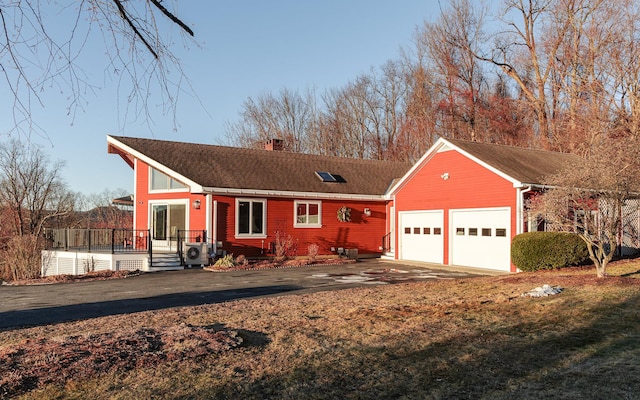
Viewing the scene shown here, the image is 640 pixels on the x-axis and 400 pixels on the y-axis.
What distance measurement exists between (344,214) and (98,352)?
1769 cm

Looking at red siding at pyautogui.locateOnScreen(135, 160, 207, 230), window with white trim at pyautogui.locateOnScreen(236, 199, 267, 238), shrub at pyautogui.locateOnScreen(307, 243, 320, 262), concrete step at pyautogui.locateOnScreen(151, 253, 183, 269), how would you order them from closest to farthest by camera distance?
1. concrete step at pyautogui.locateOnScreen(151, 253, 183, 269)
2. red siding at pyautogui.locateOnScreen(135, 160, 207, 230)
3. window with white trim at pyautogui.locateOnScreen(236, 199, 267, 238)
4. shrub at pyautogui.locateOnScreen(307, 243, 320, 262)

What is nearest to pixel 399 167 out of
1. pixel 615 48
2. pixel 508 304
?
pixel 615 48

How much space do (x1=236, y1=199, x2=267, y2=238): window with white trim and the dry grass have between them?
37.8 ft

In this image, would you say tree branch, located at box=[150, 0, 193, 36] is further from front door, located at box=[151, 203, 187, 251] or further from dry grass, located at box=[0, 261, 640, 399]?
front door, located at box=[151, 203, 187, 251]

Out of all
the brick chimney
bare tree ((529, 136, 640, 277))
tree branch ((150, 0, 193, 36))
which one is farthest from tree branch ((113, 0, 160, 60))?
the brick chimney

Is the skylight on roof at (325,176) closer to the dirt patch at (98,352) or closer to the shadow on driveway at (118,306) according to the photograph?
the shadow on driveway at (118,306)

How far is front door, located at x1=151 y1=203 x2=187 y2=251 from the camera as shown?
20.6 metres

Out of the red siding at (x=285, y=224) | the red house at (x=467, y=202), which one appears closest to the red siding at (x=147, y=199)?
the red siding at (x=285, y=224)

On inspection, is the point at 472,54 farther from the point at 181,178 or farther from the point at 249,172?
the point at 181,178

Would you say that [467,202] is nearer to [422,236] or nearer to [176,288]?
[422,236]

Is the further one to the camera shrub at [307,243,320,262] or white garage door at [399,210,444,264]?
shrub at [307,243,320,262]

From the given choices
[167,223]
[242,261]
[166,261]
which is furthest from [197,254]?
[167,223]

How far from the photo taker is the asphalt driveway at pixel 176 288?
971cm

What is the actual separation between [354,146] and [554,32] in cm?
1774
